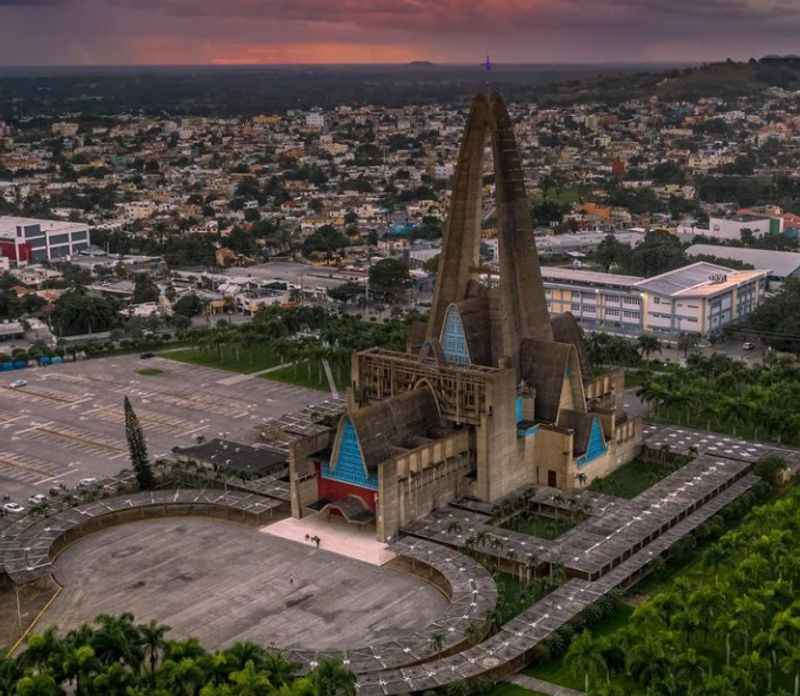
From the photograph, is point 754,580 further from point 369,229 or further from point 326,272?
point 369,229

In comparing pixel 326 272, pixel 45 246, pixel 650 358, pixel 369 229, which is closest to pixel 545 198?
pixel 369 229

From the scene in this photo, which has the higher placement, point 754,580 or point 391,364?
point 391,364

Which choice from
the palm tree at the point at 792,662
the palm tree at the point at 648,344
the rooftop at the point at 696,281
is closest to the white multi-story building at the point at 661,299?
the rooftop at the point at 696,281

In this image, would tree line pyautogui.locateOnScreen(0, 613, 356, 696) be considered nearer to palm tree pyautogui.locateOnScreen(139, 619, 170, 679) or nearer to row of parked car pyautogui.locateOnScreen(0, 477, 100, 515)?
palm tree pyautogui.locateOnScreen(139, 619, 170, 679)

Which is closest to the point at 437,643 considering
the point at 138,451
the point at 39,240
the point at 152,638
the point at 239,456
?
the point at 152,638

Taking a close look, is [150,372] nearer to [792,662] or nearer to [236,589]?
[236,589]

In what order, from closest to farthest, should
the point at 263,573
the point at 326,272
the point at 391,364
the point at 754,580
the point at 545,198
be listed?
the point at 754,580 < the point at 263,573 < the point at 391,364 < the point at 326,272 < the point at 545,198

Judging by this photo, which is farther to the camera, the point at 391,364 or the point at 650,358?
the point at 650,358
